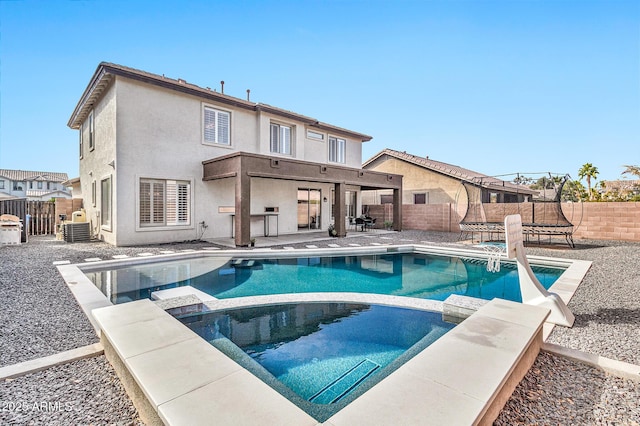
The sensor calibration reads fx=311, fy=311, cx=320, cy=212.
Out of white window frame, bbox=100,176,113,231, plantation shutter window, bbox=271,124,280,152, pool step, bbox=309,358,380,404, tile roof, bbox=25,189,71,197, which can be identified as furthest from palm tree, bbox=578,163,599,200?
tile roof, bbox=25,189,71,197

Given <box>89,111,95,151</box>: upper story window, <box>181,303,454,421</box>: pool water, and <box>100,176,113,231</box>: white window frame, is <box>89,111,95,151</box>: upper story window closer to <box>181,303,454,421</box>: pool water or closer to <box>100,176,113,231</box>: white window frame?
<box>100,176,113,231</box>: white window frame

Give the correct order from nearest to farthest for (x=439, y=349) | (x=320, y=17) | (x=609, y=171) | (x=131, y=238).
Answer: (x=439, y=349), (x=131, y=238), (x=320, y=17), (x=609, y=171)

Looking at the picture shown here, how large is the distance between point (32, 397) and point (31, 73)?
16.1 meters

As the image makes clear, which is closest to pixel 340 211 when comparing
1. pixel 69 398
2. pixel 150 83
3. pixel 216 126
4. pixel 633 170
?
pixel 216 126

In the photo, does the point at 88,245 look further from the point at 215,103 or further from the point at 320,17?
the point at 320,17

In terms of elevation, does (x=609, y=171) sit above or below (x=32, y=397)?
above

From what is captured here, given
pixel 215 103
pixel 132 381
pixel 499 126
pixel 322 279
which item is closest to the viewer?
pixel 132 381

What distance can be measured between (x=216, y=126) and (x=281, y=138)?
295cm

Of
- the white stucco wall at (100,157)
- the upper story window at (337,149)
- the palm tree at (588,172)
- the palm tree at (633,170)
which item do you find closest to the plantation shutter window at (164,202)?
the white stucco wall at (100,157)

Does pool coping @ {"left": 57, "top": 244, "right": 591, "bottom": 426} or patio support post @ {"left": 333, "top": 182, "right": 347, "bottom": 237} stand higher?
patio support post @ {"left": 333, "top": 182, "right": 347, "bottom": 237}

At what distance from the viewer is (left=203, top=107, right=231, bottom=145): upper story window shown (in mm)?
11672

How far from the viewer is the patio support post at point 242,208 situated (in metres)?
9.94

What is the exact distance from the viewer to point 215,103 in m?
11.7

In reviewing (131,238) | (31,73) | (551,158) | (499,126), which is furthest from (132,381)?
(551,158)
